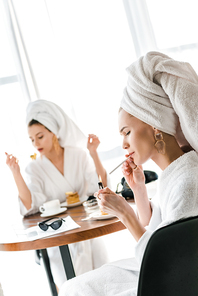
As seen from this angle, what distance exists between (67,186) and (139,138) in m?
1.30

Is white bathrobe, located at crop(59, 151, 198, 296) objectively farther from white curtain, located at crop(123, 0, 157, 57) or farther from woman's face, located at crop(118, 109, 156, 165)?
white curtain, located at crop(123, 0, 157, 57)

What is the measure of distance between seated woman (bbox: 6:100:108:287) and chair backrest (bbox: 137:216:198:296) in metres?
1.57

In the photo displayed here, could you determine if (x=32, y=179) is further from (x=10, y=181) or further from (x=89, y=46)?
(x=89, y=46)

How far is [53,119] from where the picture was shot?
2584 millimetres

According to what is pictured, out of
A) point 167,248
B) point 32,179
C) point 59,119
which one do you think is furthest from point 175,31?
point 167,248

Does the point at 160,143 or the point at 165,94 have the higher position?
the point at 165,94

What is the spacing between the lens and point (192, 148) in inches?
51.6

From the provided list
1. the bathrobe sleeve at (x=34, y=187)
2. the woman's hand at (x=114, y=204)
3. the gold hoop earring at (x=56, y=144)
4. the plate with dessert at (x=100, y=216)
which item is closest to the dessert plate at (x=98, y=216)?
the plate with dessert at (x=100, y=216)

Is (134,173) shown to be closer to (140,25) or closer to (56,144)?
(56,144)

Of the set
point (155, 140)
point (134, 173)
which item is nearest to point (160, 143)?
point (155, 140)

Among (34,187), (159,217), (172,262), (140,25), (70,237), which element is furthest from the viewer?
(140,25)

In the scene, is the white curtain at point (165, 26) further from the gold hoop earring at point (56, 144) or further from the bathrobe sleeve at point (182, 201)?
the bathrobe sleeve at point (182, 201)

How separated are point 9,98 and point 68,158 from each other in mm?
863

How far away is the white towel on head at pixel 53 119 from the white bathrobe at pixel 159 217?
123 centimetres
